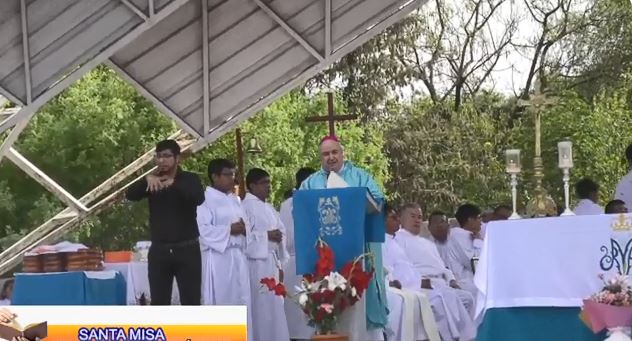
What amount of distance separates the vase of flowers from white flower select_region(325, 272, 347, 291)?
7.00ft

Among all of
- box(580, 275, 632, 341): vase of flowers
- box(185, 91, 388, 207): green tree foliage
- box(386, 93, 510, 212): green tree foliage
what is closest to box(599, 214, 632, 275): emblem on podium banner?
box(580, 275, 632, 341): vase of flowers

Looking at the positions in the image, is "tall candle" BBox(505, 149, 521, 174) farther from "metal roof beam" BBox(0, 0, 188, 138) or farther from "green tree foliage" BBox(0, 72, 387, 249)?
"green tree foliage" BBox(0, 72, 387, 249)

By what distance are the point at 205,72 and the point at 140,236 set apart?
8791 millimetres

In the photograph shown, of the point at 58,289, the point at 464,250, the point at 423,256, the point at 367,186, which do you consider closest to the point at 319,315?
the point at 367,186

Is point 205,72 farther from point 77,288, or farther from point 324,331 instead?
point 324,331

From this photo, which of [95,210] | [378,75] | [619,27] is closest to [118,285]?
[95,210]

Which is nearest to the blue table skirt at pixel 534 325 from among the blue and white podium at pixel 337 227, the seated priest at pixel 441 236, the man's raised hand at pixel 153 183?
the blue and white podium at pixel 337 227

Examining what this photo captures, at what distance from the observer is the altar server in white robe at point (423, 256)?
11891 mm

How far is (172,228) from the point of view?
9.80m

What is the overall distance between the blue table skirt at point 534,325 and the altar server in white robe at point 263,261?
3.21 meters

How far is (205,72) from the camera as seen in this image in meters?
14.1

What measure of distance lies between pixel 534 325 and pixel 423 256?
4.01 metres

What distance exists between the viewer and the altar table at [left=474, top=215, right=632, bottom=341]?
25.5ft

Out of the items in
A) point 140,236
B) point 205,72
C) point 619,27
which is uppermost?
point 619,27
